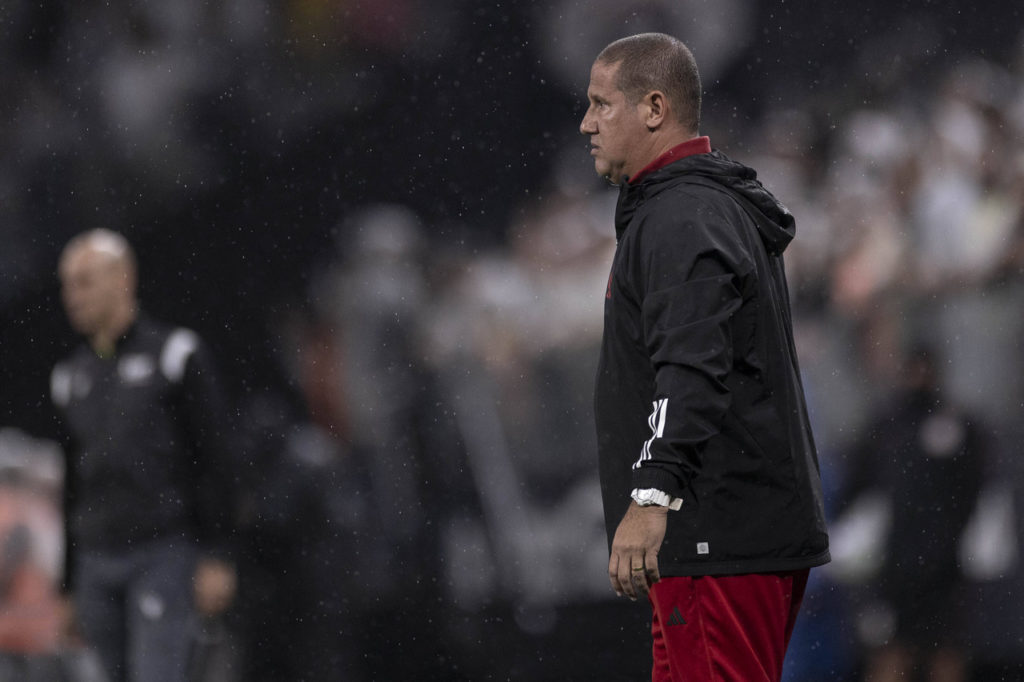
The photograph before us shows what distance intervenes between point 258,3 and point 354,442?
4.16 feet

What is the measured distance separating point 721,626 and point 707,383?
15.1 inches

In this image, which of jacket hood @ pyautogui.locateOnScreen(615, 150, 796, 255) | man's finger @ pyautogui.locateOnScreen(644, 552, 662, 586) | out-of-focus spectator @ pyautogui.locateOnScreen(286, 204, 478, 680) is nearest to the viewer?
man's finger @ pyautogui.locateOnScreen(644, 552, 662, 586)

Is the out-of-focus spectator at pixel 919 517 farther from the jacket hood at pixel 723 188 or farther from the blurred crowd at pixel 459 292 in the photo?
the jacket hood at pixel 723 188

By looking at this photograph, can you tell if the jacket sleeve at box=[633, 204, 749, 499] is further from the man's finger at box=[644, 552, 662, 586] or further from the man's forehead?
the man's forehead

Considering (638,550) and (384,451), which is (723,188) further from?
(384,451)

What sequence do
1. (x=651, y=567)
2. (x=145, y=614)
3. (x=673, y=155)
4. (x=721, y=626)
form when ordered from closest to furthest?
(x=651, y=567) < (x=721, y=626) < (x=673, y=155) < (x=145, y=614)

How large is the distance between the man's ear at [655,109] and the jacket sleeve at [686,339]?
0.25 m

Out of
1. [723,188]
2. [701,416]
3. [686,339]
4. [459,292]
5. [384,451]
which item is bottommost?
[701,416]

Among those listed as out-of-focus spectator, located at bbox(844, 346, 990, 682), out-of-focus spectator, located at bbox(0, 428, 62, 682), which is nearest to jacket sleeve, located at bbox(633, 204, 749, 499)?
out-of-focus spectator, located at bbox(844, 346, 990, 682)

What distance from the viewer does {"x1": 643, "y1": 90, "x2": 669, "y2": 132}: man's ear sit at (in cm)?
202

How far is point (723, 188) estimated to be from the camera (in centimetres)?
194

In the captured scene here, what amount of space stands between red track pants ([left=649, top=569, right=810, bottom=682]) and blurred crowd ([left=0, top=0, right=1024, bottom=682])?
153cm

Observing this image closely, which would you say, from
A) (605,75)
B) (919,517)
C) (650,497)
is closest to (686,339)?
(650,497)

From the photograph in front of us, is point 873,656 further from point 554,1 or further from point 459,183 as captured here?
point 554,1
